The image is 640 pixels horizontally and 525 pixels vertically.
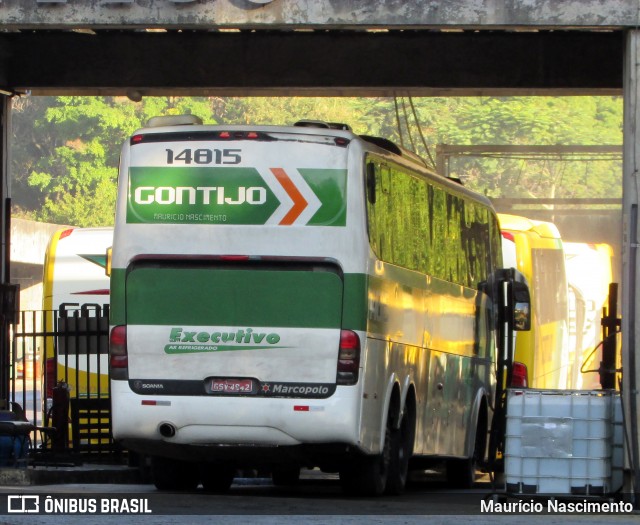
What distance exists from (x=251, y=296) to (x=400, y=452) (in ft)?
9.49

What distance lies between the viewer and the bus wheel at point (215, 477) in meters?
17.0

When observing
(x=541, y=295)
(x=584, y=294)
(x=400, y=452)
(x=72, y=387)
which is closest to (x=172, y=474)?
Answer: (x=400, y=452)

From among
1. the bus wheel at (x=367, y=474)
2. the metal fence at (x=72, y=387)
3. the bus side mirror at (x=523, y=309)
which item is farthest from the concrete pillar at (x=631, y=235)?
the metal fence at (x=72, y=387)

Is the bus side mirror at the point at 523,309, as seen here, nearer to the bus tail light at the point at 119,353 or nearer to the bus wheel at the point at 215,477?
the bus wheel at the point at 215,477

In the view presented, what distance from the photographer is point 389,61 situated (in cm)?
2097

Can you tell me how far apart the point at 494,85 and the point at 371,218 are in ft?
21.6

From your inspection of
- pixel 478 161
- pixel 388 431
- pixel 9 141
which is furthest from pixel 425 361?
pixel 478 161

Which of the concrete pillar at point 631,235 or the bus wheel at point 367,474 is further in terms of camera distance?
the bus wheel at point 367,474

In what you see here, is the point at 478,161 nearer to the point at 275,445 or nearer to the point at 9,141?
the point at 9,141

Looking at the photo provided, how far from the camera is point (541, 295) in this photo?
2622 cm

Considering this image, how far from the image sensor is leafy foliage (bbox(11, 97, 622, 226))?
78688mm

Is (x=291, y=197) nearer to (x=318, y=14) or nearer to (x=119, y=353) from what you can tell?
(x=318, y=14)

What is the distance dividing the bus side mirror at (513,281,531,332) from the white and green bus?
546 cm

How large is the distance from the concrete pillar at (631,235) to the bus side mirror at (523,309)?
228 inches
